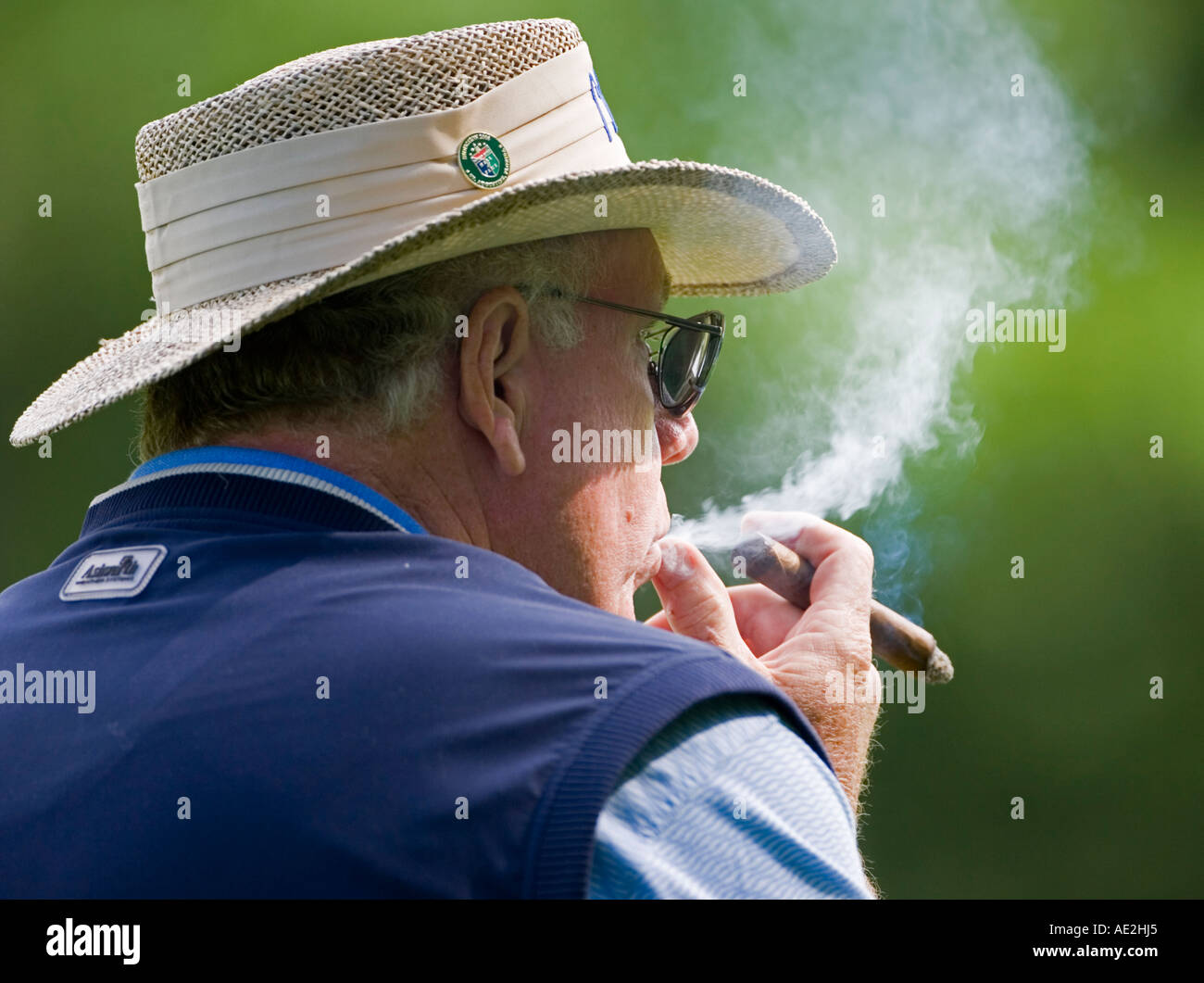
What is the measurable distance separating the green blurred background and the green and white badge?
207 cm

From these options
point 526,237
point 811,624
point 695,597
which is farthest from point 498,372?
point 811,624

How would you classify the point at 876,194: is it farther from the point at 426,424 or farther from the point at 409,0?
the point at 426,424

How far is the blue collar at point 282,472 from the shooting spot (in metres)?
1.19

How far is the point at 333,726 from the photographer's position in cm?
94

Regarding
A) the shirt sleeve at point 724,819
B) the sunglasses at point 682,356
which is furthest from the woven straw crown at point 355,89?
the shirt sleeve at point 724,819

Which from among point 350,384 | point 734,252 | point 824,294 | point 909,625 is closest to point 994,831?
point 824,294

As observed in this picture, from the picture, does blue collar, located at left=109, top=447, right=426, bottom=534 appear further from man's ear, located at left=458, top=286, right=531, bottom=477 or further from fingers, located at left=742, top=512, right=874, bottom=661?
fingers, located at left=742, top=512, right=874, bottom=661

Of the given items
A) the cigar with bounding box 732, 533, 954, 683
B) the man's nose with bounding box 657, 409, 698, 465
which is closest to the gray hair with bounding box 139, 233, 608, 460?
the man's nose with bounding box 657, 409, 698, 465

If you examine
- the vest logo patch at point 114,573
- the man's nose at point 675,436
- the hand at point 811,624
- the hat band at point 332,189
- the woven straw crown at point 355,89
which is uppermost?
the woven straw crown at point 355,89

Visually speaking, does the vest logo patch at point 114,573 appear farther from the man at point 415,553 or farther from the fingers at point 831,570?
the fingers at point 831,570

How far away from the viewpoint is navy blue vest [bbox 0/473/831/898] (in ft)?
2.93

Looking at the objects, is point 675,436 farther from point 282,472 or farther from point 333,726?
point 333,726

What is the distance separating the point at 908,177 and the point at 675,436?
8.00 feet

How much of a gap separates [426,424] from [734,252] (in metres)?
0.85
